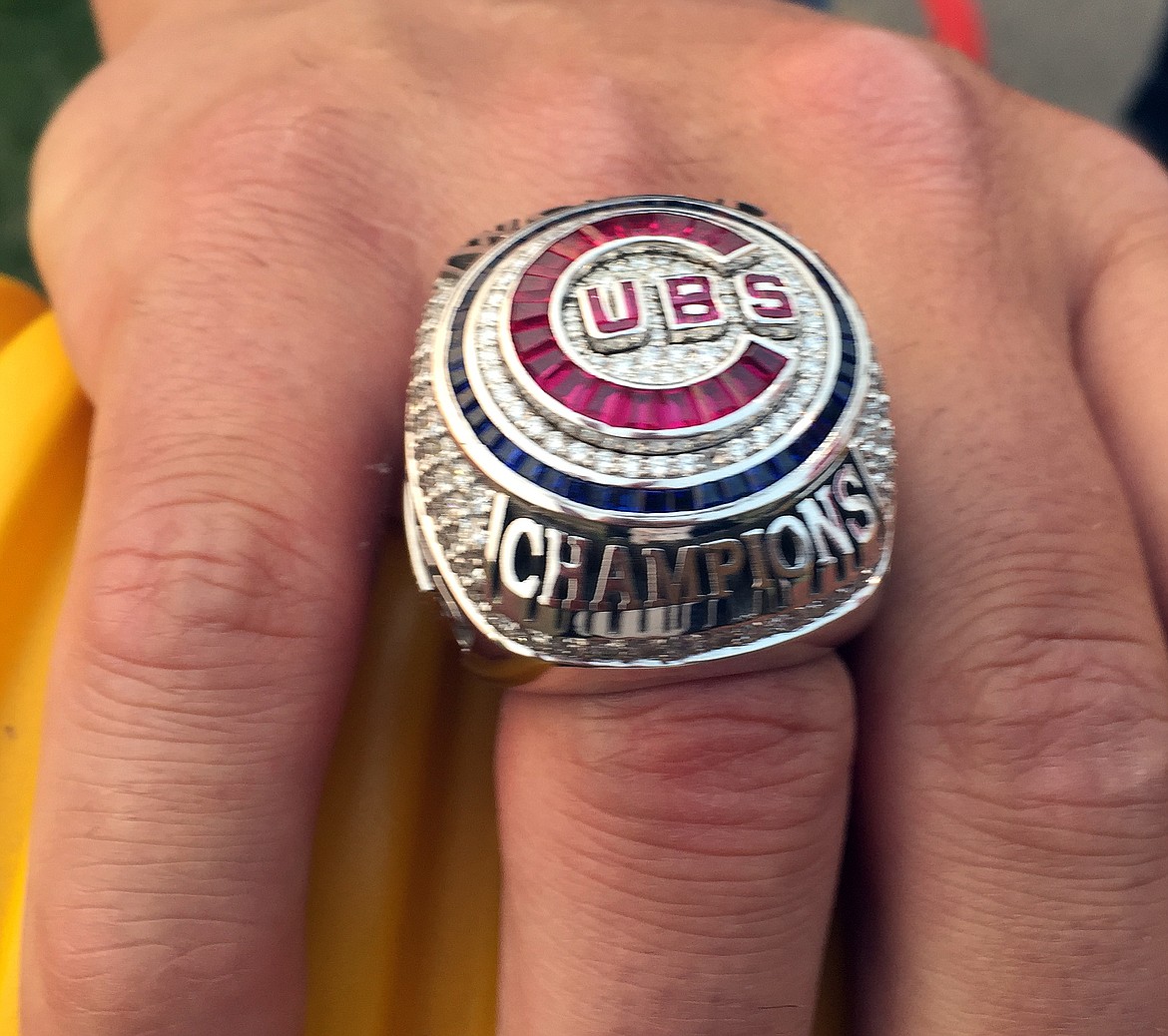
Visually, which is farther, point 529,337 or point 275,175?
→ point 275,175

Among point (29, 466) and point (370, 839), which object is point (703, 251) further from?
point (29, 466)

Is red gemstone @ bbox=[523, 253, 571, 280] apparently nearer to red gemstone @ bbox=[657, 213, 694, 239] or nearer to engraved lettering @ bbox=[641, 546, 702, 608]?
red gemstone @ bbox=[657, 213, 694, 239]

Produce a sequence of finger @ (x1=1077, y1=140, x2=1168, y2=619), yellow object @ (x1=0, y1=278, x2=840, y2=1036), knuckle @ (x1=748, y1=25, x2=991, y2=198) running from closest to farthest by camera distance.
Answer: yellow object @ (x1=0, y1=278, x2=840, y2=1036) < finger @ (x1=1077, y1=140, x2=1168, y2=619) < knuckle @ (x1=748, y1=25, x2=991, y2=198)

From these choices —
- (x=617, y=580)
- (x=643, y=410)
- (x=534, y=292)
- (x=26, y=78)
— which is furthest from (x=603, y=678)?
(x=26, y=78)

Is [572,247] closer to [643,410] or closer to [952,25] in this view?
[643,410]

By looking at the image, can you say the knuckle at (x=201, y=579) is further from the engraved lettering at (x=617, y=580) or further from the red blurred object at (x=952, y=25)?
the red blurred object at (x=952, y=25)

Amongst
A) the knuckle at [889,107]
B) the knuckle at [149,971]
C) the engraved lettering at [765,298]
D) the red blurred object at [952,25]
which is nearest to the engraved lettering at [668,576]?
the engraved lettering at [765,298]

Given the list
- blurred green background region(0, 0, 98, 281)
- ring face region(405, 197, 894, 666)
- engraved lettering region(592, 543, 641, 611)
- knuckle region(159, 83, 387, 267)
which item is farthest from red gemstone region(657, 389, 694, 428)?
blurred green background region(0, 0, 98, 281)
